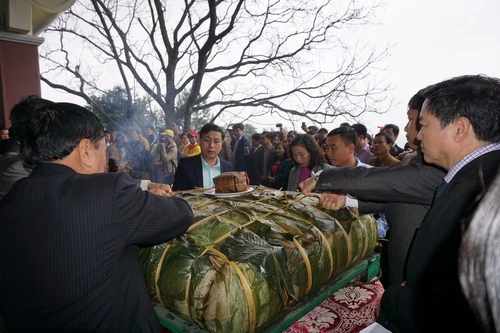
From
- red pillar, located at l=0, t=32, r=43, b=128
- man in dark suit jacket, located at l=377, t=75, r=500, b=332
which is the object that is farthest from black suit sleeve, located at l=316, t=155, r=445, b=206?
red pillar, located at l=0, t=32, r=43, b=128

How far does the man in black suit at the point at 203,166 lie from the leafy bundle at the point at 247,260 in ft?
5.26

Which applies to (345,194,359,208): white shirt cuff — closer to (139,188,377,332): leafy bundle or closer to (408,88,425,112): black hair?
(139,188,377,332): leafy bundle

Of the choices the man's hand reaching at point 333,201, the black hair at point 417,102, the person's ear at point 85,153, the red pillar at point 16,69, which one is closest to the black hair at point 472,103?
the black hair at point 417,102

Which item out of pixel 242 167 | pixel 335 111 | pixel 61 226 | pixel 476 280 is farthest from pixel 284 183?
pixel 335 111

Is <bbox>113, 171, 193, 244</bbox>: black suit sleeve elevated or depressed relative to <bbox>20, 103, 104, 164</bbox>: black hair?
depressed

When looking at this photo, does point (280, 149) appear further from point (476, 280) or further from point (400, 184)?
point (476, 280)

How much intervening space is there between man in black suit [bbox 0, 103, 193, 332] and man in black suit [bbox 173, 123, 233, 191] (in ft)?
7.19

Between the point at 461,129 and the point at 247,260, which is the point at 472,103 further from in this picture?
the point at 247,260

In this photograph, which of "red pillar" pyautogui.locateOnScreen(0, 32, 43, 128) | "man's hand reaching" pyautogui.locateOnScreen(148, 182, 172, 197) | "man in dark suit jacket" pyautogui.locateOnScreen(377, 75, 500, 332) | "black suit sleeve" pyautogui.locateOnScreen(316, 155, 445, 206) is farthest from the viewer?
"red pillar" pyautogui.locateOnScreen(0, 32, 43, 128)

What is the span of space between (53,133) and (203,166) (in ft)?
7.65

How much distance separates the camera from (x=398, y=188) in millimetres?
1603

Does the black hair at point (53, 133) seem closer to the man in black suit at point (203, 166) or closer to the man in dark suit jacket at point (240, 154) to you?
the man in black suit at point (203, 166)

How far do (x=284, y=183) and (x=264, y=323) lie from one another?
3.70m

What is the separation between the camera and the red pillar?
21.1ft
